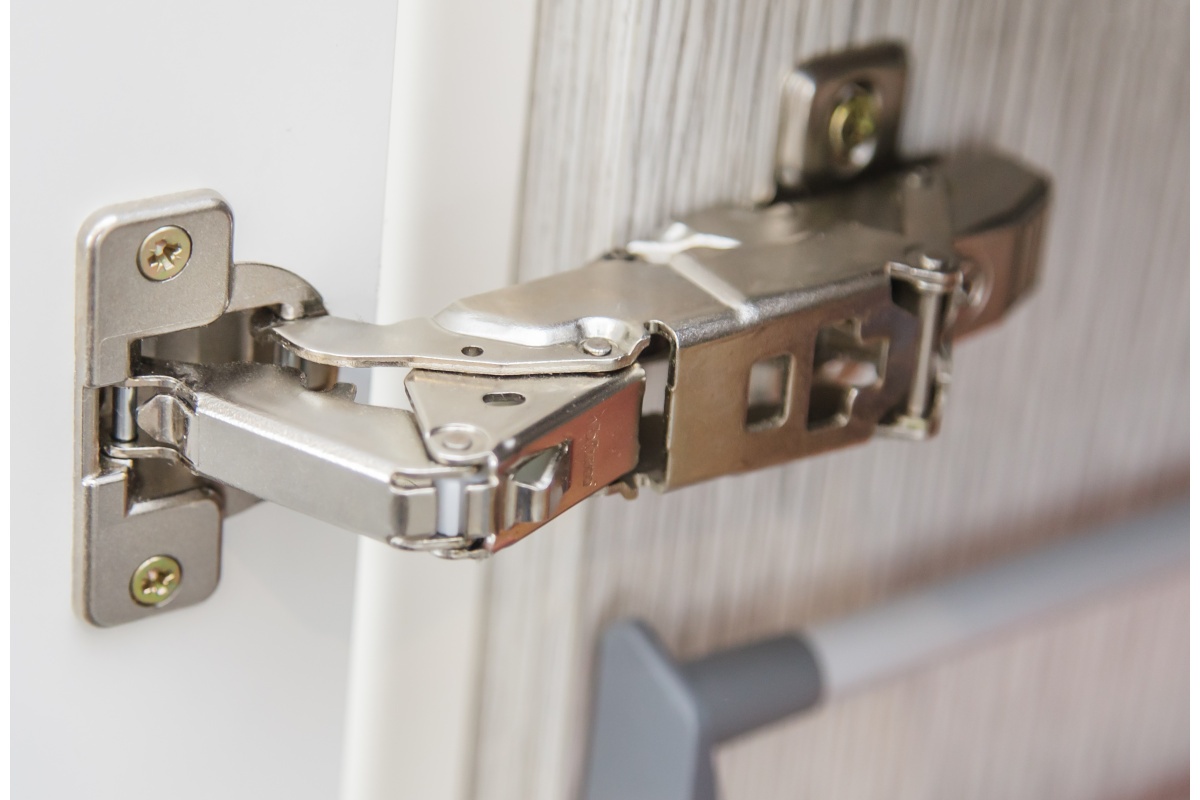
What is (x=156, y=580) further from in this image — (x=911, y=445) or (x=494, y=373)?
(x=911, y=445)

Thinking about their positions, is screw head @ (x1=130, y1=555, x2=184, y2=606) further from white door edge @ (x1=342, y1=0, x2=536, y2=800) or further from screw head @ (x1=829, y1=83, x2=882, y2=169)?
screw head @ (x1=829, y1=83, x2=882, y2=169)

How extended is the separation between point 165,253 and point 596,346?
7cm

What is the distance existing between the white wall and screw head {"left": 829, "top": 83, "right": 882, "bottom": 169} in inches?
4.5

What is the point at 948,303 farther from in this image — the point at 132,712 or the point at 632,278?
the point at 132,712

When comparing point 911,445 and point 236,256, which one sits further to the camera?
point 911,445

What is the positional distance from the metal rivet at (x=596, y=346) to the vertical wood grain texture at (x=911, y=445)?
0.06m

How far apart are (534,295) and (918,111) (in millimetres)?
133

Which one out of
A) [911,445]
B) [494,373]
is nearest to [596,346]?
[494,373]

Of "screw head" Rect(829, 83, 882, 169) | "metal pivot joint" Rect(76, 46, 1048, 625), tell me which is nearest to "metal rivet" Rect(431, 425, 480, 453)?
"metal pivot joint" Rect(76, 46, 1048, 625)

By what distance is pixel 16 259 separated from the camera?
23cm

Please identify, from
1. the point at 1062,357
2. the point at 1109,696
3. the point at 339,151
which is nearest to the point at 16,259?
the point at 339,151

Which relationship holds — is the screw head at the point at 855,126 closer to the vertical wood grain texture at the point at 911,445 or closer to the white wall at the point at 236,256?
the vertical wood grain texture at the point at 911,445

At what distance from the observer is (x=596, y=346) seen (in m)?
0.25

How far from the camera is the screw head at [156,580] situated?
271 millimetres
